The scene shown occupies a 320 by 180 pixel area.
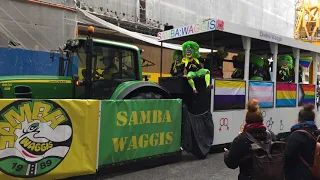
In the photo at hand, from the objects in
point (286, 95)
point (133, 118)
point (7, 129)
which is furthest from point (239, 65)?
point (7, 129)

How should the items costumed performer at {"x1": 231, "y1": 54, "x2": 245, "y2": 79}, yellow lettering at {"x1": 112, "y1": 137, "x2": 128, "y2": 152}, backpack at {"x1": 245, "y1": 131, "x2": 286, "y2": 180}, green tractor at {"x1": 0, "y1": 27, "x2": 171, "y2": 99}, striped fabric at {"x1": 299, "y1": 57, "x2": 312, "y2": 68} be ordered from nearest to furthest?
backpack at {"x1": 245, "y1": 131, "x2": 286, "y2": 180} < yellow lettering at {"x1": 112, "y1": 137, "x2": 128, "y2": 152} < green tractor at {"x1": 0, "y1": 27, "x2": 171, "y2": 99} < costumed performer at {"x1": 231, "y1": 54, "x2": 245, "y2": 79} < striped fabric at {"x1": 299, "y1": 57, "x2": 312, "y2": 68}

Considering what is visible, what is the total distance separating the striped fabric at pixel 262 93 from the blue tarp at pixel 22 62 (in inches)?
265

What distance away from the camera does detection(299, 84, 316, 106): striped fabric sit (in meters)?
9.17

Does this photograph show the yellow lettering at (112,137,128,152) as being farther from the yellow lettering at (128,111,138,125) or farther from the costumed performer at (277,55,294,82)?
the costumed performer at (277,55,294,82)

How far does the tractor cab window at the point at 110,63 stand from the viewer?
5.41 metres

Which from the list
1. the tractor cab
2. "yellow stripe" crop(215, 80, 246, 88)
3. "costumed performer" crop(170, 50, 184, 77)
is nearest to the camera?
the tractor cab

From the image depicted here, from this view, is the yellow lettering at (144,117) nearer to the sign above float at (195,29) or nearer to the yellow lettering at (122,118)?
the yellow lettering at (122,118)

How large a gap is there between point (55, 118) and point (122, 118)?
Answer: 1129 mm

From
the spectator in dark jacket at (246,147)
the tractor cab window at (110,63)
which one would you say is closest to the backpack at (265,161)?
the spectator in dark jacket at (246,147)

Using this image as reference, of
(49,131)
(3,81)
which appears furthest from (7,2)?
(49,131)

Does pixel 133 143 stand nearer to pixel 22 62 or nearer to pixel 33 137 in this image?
pixel 33 137

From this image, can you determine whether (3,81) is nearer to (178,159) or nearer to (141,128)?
(141,128)

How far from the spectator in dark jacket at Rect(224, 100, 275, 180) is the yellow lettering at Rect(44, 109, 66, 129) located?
96.6 inches

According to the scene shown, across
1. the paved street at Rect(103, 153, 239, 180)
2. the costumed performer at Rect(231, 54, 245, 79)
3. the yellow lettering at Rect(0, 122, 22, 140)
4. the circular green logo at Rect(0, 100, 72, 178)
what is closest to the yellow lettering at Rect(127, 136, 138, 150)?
the paved street at Rect(103, 153, 239, 180)
